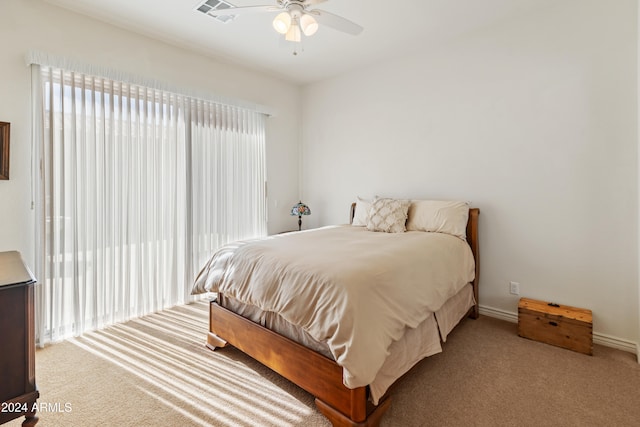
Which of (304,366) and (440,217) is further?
(440,217)

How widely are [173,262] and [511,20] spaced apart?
4.21 meters

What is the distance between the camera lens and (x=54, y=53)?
8.32 ft

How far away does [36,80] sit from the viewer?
2.43 metres

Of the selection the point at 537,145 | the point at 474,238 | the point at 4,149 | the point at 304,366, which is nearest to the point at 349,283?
the point at 304,366

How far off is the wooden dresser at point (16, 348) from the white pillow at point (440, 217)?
9.46 ft

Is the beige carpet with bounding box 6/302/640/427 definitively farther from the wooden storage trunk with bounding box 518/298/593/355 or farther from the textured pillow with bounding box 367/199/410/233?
the textured pillow with bounding box 367/199/410/233

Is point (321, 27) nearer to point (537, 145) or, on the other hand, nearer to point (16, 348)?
point (537, 145)

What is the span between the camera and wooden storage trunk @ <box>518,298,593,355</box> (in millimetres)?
2301

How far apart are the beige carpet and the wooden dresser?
513mm

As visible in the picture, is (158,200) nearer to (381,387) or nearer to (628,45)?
(381,387)

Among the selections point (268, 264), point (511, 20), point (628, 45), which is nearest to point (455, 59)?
point (511, 20)

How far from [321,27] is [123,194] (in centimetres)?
256

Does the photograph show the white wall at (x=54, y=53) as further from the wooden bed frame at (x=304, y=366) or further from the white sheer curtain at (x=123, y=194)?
the wooden bed frame at (x=304, y=366)

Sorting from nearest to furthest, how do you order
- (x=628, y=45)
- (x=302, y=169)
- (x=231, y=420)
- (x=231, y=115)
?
(x=231, y=420)
(x=628, y=45)
(x=231, y=115)
(x=302, y=169)
